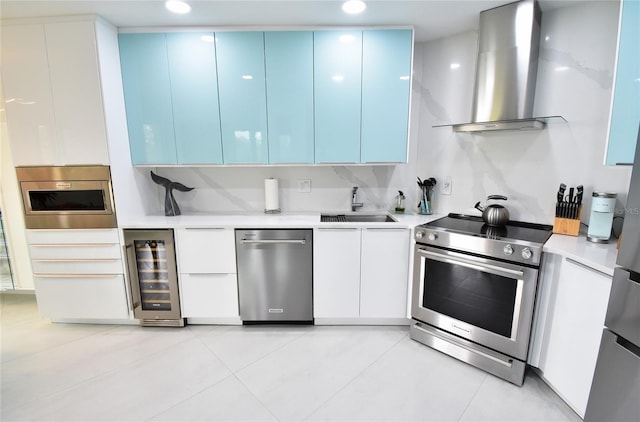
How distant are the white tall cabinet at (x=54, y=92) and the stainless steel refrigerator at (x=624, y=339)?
3.10m

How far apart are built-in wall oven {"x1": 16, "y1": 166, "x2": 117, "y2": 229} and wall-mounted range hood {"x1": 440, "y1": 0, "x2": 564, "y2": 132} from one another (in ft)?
9.08

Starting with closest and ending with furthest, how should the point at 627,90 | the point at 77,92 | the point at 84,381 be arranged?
the point at 627,90, the point at 84,381, the point at 77,92

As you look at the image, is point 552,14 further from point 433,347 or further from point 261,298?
point 261,298

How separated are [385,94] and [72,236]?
272cm

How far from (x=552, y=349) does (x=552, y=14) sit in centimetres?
222

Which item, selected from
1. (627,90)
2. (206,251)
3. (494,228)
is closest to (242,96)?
(206,251)

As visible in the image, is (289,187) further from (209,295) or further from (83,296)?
(83,296)

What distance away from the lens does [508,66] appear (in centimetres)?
201

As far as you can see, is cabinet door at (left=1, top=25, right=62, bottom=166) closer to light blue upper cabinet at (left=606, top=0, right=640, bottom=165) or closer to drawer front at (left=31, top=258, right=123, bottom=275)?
drawer front at (left=31, top=258, right=123, bottom=275)

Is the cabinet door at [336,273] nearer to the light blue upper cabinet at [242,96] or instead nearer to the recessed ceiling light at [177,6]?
the light blue upper cabinet at [242,96]

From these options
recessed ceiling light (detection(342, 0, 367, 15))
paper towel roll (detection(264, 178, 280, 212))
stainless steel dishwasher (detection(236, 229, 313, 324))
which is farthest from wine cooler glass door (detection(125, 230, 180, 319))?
recessed ceiling light (detection(342, 0, 367, 15))

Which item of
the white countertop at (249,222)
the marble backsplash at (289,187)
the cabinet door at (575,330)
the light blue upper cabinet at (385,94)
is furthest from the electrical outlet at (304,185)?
the cabinet door at (575,330)

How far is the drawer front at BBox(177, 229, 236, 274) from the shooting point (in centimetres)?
228

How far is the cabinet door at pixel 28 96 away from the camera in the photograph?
6.80ft
